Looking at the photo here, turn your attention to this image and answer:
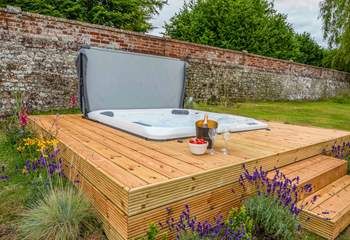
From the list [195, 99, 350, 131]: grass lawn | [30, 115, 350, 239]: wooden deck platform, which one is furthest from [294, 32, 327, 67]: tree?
[30, 115, 350, 239]: wooden deck platform

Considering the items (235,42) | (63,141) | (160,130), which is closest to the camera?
(63,141)

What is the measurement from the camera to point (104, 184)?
4.46ft

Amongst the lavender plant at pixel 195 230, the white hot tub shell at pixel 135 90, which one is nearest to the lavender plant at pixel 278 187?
the lavender plant at pixel 195 230

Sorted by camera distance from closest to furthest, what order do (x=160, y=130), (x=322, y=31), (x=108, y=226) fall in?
(x=108, y=226)
(x=160, y=130)
(x=322, y=31)

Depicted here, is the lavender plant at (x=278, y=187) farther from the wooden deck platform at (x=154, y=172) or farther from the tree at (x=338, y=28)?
the tree at (x=338, y=28)

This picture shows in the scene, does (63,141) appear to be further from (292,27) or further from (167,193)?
(292,27)

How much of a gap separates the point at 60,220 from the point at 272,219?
1.21 m

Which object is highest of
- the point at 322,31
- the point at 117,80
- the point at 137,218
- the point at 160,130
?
the point at 322,31

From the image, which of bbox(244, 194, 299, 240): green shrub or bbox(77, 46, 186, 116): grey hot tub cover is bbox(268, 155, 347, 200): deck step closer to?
bbox(244, 194, 299, 240): green shrub

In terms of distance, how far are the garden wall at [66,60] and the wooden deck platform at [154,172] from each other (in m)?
2.40

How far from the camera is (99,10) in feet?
24.8

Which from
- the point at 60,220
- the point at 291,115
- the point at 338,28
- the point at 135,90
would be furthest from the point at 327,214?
the point at 338,28

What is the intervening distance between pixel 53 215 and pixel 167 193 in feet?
2.16

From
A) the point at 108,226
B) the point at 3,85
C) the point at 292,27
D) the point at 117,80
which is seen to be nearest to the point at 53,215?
the point at 108,226
